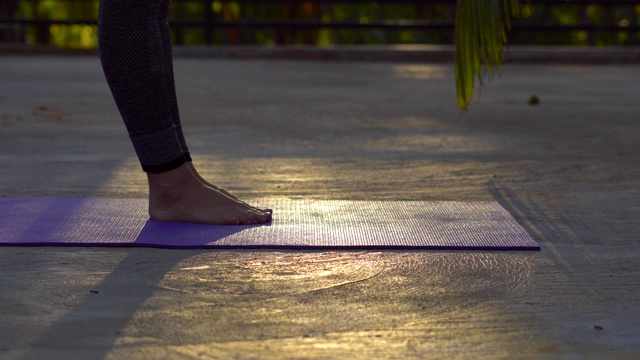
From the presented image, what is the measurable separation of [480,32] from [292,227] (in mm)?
586

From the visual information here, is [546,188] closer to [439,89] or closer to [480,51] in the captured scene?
[480,51]

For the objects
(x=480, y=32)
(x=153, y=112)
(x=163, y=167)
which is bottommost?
(x=163, y=167)

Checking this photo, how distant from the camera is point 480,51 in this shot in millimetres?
2053

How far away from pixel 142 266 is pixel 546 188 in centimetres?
132

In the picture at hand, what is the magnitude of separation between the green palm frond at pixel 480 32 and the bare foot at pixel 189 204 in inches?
22.9

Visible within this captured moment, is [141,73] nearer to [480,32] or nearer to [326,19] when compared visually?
[480,32]

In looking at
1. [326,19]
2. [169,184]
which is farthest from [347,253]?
[326,19]

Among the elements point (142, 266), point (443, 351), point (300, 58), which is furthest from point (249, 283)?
point (300, 58)

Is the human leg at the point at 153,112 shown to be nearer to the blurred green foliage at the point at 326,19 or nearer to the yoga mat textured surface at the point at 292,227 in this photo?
the yoga mat textured surface at the point at 292,227

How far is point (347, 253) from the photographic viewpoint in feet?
6.32

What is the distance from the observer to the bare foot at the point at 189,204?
2195mm

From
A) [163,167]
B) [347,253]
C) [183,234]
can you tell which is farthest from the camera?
[163,167]

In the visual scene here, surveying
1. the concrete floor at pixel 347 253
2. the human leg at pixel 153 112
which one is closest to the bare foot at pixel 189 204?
the human leg at pixel 153 112

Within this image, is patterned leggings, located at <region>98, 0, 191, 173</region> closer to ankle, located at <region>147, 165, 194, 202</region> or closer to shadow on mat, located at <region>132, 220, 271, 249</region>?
ankle, located at <region>147, 165, 194, 202</region>
